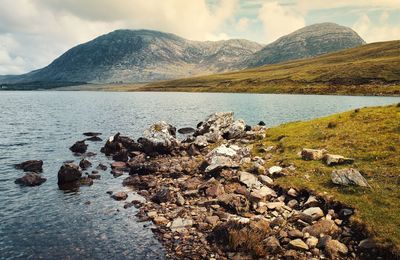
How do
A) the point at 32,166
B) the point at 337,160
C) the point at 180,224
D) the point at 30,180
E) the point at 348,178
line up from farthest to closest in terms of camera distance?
1. the point at 32,166
2. the point at 30,180
3. the point at 337,160
4. the point at 348,178
5. the point at 180,224

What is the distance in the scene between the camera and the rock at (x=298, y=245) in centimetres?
2030

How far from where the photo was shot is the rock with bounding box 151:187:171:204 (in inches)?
1180

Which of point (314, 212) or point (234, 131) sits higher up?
point (314, 212)

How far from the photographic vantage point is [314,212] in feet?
77.3

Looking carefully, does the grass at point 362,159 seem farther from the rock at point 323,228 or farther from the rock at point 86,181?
the rock at point 86,181

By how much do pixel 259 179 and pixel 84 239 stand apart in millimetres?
15324

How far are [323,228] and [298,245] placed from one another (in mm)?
2232

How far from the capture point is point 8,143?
61.8 metres

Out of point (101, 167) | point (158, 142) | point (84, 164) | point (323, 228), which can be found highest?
point (323, 228)

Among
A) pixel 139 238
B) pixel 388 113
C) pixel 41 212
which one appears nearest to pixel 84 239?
pixel 139 238

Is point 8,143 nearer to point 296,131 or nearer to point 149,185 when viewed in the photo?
point 149,185

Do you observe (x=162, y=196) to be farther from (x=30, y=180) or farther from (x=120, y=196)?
(x=30, y=180)

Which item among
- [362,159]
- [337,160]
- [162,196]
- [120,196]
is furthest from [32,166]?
[362,159]

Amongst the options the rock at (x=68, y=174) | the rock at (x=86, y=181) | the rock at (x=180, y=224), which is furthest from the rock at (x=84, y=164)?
the rock at (x=180, y=224)
